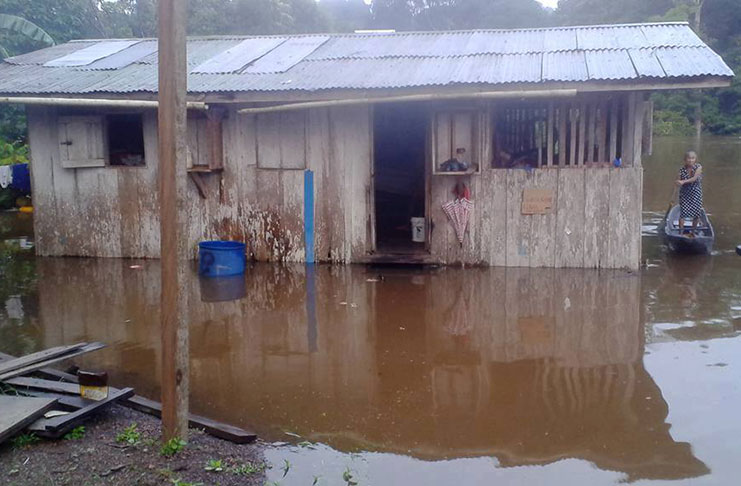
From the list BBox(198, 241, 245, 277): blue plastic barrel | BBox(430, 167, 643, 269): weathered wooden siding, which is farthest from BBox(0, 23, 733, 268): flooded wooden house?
BBox(198, 241, 245, 277): blue plastic barrel

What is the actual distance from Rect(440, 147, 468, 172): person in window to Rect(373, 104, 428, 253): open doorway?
10.2ft

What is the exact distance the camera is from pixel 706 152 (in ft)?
97.4

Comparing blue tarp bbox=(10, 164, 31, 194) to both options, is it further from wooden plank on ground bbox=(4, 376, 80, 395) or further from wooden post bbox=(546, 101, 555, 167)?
wooden plank on ground bbox=(4, 376, 80, 395)

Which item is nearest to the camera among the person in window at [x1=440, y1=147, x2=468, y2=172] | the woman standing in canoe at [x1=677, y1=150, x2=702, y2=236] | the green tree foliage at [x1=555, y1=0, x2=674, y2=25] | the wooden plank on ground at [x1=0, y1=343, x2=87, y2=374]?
the wooden plank on ground at [x1=0, y1=343, x2=87, y2=374]

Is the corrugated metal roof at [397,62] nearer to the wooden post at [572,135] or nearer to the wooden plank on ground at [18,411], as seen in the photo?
the wooden post at [572,135]

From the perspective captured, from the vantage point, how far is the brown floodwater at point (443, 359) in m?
4.84

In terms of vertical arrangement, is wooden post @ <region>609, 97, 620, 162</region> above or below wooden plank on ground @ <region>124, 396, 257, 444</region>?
above

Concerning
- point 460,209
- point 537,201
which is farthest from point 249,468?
point 537,201

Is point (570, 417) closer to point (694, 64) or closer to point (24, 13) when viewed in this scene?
point (694, 64)

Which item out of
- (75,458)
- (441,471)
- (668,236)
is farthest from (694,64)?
(75,458)

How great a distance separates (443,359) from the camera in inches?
267

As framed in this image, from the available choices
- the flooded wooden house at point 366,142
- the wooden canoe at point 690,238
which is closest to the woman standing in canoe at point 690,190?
Result: the wooden canoe at point 690,238

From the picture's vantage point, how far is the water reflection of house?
5.14 metres

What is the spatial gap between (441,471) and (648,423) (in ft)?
5.74
